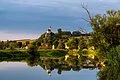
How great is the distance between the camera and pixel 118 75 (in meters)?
29.3

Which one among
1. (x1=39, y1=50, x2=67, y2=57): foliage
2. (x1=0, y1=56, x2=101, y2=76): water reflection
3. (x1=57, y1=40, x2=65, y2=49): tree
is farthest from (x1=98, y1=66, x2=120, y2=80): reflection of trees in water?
(x1=57, y1=40, x2=65, y2=49): tree

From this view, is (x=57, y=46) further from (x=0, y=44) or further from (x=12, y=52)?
(x=12, y=52)

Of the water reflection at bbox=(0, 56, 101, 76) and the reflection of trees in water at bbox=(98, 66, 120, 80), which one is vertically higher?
the reflection of trees in water at bbox=(98, 66, 120, 80)

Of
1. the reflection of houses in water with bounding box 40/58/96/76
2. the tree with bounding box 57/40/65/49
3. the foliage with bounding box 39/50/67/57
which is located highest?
the tree with bounding box 57/40/65/49

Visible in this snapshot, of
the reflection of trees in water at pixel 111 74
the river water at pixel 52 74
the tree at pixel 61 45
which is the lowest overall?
the river water at pixel 52 74

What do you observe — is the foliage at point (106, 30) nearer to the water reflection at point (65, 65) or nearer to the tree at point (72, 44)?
the water reflection at point (65, 65)

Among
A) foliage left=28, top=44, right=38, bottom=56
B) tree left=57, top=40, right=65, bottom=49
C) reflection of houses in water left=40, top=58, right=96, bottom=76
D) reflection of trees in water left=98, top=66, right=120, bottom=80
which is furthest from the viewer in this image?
tree left=57, top=40, right=65, bottom=49

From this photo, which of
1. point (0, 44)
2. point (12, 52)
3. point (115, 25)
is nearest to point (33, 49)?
point (12, 52)

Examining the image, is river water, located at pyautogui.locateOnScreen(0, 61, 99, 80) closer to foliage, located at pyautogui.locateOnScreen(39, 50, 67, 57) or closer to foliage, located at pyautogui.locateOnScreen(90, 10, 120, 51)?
foliage, located at pyautogui.locateOnScreen(90, 10, 120, 51)

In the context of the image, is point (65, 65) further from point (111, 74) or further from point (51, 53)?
point (51, 53)

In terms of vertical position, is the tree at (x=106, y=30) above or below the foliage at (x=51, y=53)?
above

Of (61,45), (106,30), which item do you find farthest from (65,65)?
(61,45)

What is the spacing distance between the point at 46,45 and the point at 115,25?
75868 millimetres

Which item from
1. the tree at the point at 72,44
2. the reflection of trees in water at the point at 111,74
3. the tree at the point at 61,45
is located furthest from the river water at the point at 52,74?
the tree at the point at 61,45
